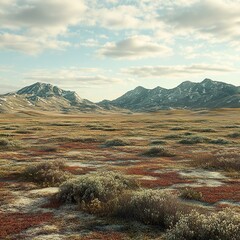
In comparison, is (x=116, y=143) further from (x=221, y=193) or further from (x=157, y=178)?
(x=221, y=193)

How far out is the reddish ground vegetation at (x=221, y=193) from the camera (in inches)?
846

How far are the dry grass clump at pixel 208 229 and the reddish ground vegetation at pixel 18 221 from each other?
6.38 meters

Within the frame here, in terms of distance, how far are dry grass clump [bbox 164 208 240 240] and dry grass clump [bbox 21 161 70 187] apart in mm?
13828

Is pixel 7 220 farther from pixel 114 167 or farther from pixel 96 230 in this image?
pixel 114 167

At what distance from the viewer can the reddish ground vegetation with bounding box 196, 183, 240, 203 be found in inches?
846

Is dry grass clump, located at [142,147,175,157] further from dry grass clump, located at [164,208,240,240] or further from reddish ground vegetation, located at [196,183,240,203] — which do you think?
dry grass clump, located at [164,208,240,240]

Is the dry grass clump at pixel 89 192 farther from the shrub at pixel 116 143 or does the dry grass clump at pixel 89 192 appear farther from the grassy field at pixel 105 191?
the shrub at pixel 116 143

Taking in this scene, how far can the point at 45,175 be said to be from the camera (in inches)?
1061

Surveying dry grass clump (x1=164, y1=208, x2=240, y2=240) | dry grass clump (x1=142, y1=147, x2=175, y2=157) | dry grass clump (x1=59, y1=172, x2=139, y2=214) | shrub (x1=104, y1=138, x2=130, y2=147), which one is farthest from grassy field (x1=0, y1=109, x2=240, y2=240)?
shrub (x1=104, y1=138, x2=130, y2=147)

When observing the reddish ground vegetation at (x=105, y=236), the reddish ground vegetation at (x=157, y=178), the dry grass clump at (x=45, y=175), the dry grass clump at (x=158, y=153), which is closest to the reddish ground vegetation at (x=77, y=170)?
the dry grass clump at (x=45, y=175)

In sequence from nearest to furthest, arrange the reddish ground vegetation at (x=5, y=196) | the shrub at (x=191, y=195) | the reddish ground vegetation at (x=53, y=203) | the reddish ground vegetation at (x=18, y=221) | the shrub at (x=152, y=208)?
the reddish ground vegetation at (x=18, y=221) → the shrub at (x=152, y=208) → the reddish ground vegetation at (x=53, y=203) → the reddish ground vegetation at (x=5, y=196) → the shrub at (x=191, y=195)

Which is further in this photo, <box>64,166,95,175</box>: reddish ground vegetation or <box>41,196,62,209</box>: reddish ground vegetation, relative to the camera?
<box>64,166,95,175</box>: reddish ground vegetation

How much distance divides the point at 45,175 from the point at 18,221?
33.8 feet

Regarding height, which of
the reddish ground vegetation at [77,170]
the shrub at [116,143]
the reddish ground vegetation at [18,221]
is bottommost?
the shrub at [116,143]
